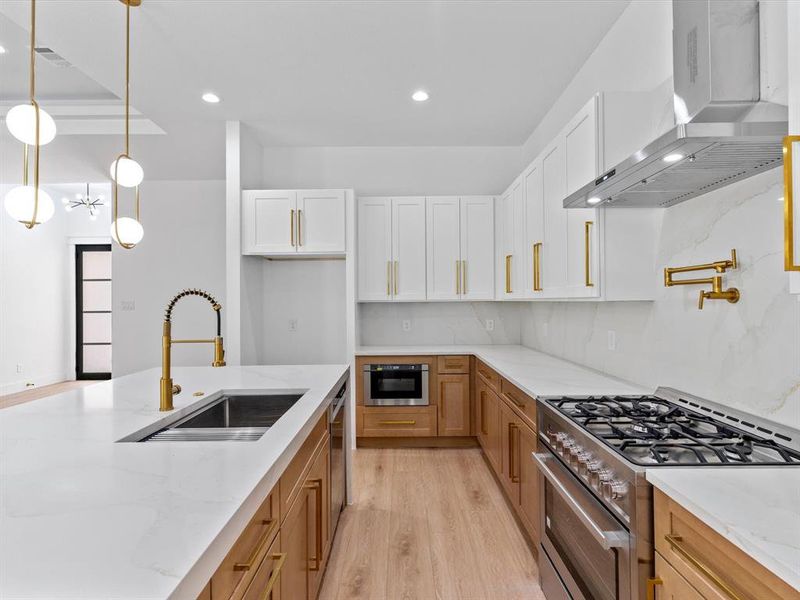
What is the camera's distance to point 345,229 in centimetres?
404

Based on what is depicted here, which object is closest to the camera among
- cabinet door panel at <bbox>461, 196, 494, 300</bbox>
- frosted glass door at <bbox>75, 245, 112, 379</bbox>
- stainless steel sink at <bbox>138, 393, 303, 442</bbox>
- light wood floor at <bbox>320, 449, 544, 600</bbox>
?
stainless steel sink at <bbox>138, 393, 303, 442</bbox>

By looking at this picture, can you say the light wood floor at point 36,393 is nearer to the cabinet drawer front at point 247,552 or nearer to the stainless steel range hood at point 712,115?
the cabinet drawer front at point 247,552

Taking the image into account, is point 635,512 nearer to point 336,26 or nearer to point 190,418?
point 190,418

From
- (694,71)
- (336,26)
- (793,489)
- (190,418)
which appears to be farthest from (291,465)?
(336,26)

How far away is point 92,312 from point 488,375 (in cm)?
688

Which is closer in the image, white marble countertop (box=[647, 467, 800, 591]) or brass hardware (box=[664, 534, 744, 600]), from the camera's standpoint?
white marble countertop (box=[647, 467, 800, 591])

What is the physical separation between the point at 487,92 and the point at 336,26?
4.20ft

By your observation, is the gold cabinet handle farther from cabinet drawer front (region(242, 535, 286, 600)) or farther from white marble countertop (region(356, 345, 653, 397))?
white marble countertop (region(356, 345, 653, 397))

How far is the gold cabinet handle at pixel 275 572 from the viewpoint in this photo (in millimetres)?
1067

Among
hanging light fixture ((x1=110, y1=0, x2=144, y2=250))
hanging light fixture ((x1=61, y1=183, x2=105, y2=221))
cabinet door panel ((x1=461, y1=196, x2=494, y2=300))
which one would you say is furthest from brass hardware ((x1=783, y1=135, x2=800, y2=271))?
hanging light fixture ((x1=61, y1=183, x2=105, y2=221))

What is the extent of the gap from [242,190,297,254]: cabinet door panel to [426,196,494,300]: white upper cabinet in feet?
4.23

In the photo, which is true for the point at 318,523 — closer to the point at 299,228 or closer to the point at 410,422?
the point at 410,422

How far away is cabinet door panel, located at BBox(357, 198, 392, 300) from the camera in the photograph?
166 inches

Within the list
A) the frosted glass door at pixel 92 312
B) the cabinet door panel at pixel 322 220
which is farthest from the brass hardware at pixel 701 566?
the frosted glass door at pixel 92 312
